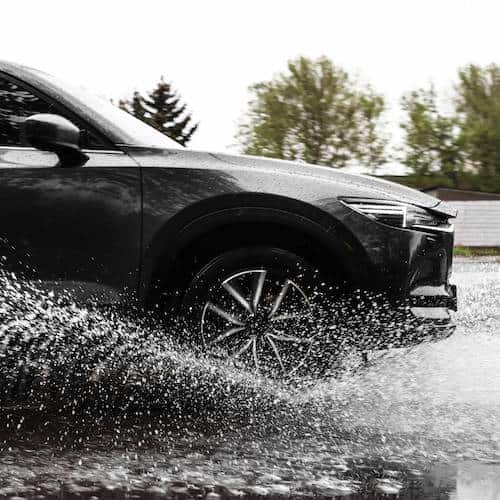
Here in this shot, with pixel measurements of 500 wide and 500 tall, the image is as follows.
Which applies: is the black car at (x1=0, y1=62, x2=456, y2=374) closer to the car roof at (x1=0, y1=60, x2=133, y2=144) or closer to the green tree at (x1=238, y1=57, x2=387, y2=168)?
the car roof at (x1=0, y1=60, x2=133, y2=144)

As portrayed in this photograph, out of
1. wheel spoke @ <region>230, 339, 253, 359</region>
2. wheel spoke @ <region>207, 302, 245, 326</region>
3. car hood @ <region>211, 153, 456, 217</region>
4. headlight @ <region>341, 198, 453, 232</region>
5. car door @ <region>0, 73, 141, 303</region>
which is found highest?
car hood @ <region>211, 153, 456, 217</region>

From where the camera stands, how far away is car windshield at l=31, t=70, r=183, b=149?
15.7 ft

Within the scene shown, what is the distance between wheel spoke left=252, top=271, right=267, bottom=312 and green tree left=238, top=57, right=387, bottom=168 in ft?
174

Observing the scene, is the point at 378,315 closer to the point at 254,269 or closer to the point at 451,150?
the point at 254,269

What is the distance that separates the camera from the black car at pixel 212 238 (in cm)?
444

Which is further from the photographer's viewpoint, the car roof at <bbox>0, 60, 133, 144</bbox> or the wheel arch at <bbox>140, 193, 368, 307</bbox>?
the car roof at <bbox>0, 60, 133, 144</bbox>

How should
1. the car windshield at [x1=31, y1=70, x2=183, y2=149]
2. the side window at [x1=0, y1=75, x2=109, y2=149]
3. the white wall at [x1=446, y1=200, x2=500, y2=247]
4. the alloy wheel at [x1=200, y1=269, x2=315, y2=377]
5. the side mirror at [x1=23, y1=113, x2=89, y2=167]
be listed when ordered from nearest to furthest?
the side mirror at [x1=23, y1=113, x2=89, y2=167], the alloy wheel at [x1=200, y1=269, x2=315, y2=377], the side window at [x1=0, y1=75, x2=109, y2=149], the car windshield at [x1=31, y1=70, x2=183, y2=149], the white wall at [x1=446, y1=200, x2=500, y2=247]

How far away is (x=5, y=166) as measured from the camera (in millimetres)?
4512

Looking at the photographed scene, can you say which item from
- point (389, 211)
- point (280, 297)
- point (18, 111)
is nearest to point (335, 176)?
point (389, 211)

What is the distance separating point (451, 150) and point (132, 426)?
57198mm

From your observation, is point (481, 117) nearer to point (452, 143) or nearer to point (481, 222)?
point (452, 143)

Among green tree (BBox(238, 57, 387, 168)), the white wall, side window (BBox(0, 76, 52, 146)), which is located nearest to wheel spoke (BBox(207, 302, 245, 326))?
side window (BBox(0, 76, 52, 146))

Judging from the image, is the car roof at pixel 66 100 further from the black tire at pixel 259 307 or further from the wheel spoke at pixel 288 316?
the wheel spoke at pixel 288 316

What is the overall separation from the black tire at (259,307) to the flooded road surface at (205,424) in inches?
4.6
